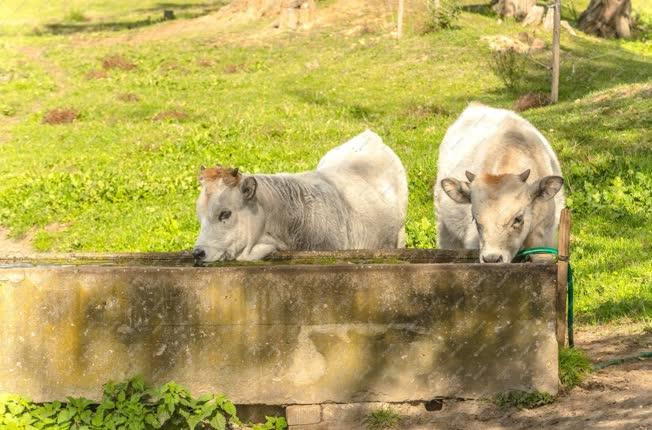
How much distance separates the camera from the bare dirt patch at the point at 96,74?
3812 cm

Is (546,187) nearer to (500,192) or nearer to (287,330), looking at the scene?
(500,192)

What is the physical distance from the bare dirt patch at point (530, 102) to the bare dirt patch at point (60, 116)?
12517mm

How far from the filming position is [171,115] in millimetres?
29484

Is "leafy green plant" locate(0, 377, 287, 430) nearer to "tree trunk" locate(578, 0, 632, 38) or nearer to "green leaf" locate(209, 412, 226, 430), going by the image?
"green leaf" locate(209, 412, 226, 430)

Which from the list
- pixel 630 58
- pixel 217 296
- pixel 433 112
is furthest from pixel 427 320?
pixel 630 58

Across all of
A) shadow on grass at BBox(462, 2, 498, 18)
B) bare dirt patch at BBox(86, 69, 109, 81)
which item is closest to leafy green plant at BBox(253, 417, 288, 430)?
bare dirt patch at BBox(86, 69, 109, 81)

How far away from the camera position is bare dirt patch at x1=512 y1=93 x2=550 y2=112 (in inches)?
1106

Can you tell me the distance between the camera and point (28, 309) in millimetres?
8570

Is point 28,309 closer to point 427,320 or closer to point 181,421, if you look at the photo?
point 181,421

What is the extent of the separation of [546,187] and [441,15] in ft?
97.8

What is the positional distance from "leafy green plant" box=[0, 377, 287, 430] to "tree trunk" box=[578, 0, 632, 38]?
3876 cm

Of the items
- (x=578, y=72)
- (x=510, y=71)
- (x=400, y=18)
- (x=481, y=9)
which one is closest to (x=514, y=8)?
(x=481, y=9)

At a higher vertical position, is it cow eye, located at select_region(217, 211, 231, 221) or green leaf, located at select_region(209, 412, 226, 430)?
cow eye, located at select_region(217, 211, 231, 221)

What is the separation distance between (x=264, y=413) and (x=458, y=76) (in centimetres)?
2484
